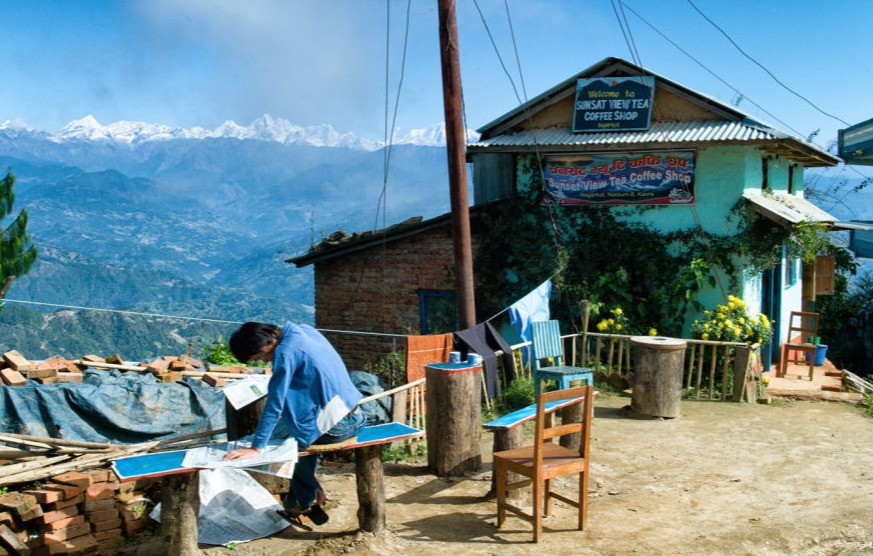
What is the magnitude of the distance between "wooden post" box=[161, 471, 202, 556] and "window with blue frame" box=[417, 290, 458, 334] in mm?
9958

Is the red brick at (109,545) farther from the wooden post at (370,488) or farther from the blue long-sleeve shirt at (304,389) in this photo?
the wooden post at (370,488)

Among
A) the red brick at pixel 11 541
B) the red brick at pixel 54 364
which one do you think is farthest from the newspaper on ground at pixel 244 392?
the red brick at pixel 54 364

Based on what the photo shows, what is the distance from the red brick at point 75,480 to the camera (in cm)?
607

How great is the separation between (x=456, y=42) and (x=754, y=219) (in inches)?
264

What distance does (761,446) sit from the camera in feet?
28.1

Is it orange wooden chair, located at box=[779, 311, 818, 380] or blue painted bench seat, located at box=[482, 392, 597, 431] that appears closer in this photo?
blue painted bench seat, located at box=[482, 392, 597, 431]

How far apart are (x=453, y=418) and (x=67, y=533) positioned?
3459 mm

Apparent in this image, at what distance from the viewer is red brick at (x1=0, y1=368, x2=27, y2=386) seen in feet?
25.7

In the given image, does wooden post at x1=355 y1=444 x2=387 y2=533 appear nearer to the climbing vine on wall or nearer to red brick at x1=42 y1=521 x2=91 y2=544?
red brick at x1=42 y1=521 x2=91 y2=544

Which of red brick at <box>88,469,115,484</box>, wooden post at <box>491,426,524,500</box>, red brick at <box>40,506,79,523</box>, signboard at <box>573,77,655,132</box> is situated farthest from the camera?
signboard at <box>573,77,655,132</box>

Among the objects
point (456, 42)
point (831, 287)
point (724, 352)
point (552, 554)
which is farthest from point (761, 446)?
point (831, 287)

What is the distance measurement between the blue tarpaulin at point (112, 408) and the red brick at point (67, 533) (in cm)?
153

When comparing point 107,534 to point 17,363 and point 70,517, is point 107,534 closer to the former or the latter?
point 70,517

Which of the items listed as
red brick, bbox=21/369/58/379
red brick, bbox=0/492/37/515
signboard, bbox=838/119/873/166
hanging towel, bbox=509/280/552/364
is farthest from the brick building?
signboard, bbox=838/119/873/166
